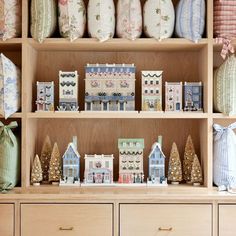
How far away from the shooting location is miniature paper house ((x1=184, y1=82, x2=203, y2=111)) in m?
2.59

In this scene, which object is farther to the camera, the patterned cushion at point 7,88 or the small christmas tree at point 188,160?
the small christmas tree at point 188,160

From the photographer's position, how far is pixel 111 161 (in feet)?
8.51

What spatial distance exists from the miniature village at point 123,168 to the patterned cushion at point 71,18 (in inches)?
23.3

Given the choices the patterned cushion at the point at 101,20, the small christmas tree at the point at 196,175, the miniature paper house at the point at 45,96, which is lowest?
the small christmas tree at the point at 196,175

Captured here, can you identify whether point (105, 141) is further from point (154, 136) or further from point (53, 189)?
point (53, 189)

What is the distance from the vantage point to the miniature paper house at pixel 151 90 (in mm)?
2588

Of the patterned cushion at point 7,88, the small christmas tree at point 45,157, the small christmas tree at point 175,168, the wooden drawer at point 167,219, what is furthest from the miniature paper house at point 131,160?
the patterned cushion at point 7,88

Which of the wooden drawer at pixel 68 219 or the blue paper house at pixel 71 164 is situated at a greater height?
the blue paper house at pixel 71 164

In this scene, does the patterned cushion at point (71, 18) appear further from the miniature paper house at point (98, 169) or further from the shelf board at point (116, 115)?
the miniature paper house at point (98, 169)

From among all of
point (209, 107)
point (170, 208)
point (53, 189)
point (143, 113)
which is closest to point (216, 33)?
point (209, 107)

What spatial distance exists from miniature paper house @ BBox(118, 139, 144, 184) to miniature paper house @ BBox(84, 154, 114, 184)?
2.5 inches

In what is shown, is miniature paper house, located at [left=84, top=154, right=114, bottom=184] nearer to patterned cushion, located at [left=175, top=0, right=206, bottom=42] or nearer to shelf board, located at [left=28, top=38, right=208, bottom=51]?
shelf board, located at [left=28, top=38, right=208, bottom=51]

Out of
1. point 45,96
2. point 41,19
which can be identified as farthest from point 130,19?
point 45,96

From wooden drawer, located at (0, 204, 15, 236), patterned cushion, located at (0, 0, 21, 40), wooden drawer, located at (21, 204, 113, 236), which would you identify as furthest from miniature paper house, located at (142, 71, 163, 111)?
wooden drawer, located at (0, 204, 15, 236)
